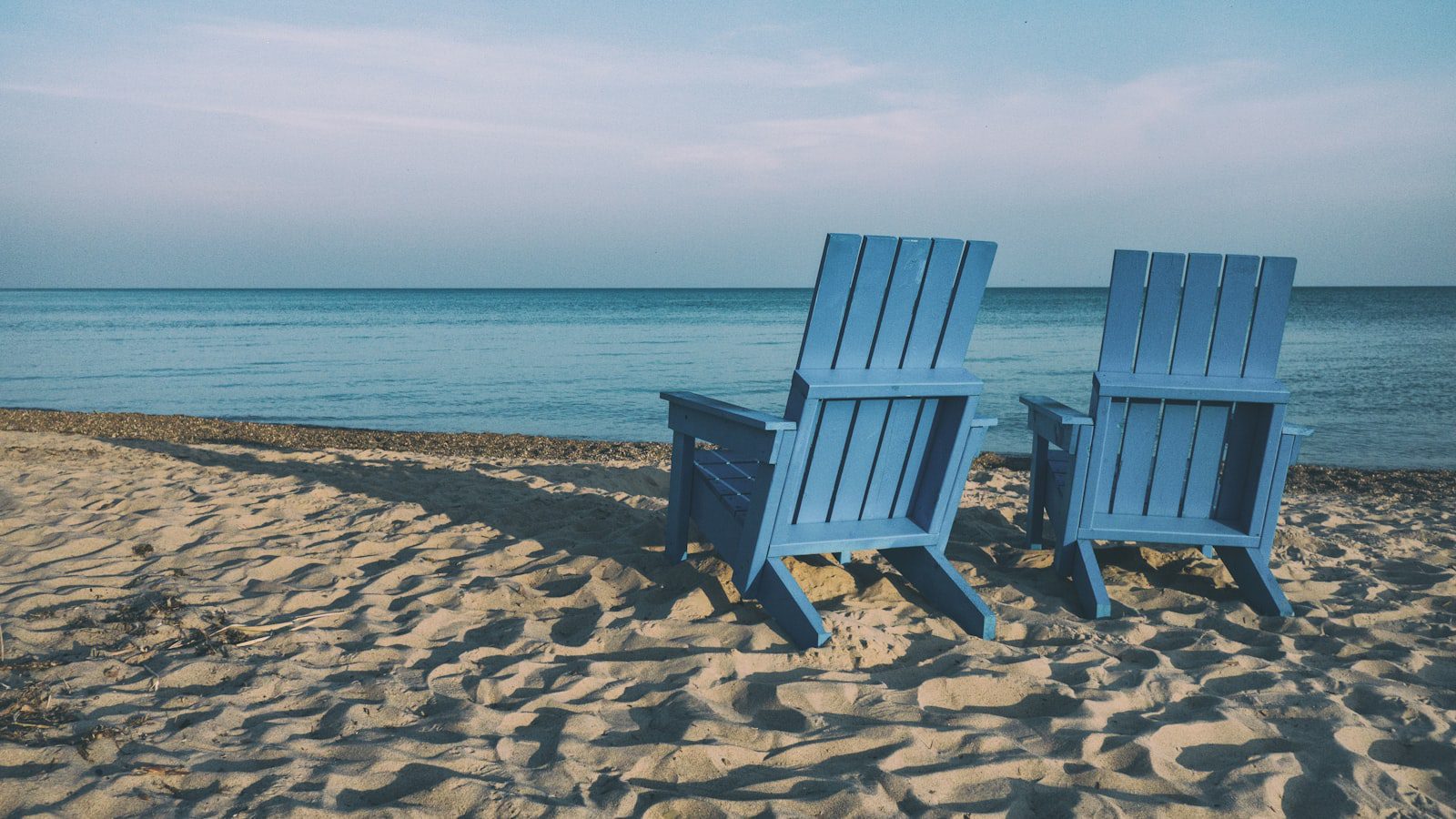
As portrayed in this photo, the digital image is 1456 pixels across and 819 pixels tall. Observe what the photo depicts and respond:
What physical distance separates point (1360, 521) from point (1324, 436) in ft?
Answer: 17.2

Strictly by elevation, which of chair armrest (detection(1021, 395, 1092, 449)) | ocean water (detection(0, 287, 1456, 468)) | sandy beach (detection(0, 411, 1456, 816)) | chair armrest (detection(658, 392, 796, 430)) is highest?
chair armrest (detection(658, 392, 796, 430))

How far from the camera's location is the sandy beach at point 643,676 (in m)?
1.86

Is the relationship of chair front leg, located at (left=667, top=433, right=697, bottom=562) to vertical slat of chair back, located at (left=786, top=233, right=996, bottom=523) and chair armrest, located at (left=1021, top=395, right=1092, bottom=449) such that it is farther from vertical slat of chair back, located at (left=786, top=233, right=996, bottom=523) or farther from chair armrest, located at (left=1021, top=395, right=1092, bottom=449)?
chair armrest, located at (left=1021, top=395, right=1092, bottom=449)

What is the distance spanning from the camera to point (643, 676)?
2.47m

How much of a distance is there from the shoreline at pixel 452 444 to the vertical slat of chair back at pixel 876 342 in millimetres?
4110

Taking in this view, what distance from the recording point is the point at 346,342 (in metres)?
22.0

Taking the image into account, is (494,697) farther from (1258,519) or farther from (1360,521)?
(1360,521)

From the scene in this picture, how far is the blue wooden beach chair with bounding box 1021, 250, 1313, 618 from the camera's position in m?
3.12

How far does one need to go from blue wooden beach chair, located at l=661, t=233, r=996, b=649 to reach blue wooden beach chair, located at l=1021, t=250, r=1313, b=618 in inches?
21.7

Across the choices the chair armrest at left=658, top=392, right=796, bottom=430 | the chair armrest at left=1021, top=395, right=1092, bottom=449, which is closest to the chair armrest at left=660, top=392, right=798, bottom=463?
the chair armrest at left=658, top=392, right=796, bottom=430

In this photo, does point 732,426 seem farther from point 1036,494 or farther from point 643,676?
point 1036,494

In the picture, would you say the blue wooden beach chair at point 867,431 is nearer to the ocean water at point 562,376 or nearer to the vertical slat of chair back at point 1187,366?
the vertical slat of chair back at point 1187,366

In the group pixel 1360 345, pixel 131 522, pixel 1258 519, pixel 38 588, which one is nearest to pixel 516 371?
pixel 131 522

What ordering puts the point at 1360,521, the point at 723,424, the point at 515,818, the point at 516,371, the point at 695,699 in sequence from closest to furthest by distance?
the point at 515,818, the point at 695,699, the point at 723,424, the point at 1360,521, the point at 516,371
